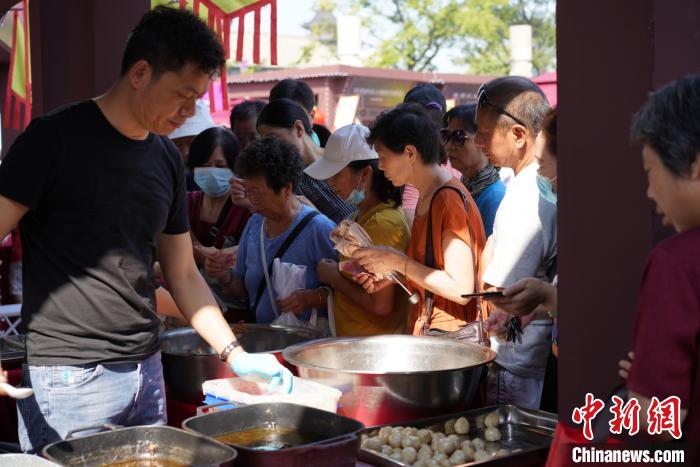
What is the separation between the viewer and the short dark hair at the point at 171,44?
211cm

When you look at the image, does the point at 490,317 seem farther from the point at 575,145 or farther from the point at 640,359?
the point at 640,359

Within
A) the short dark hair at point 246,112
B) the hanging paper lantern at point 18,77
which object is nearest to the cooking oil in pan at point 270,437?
the short dark hair at point 246,112

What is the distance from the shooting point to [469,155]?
4.07 metres

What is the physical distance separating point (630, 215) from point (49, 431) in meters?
1.41

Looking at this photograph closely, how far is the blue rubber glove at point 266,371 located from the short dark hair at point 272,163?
4.47 ft

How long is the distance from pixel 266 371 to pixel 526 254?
0.97 metres

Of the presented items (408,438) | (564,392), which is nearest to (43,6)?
(408,438)

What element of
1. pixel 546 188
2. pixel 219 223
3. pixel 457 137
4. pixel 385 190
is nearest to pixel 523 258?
pixel 546 188

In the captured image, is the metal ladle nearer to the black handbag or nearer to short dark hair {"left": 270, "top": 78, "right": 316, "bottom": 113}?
the black handbag

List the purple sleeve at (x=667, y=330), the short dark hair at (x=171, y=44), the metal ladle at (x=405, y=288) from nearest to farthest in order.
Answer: the purple sleeve at (x=667, y=330) → the short dark hair at (x=171, y=44) → the metal ladle at (x=405, y=288)

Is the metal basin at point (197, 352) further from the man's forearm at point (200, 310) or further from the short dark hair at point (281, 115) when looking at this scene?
the short dark hair at point (281, 115)

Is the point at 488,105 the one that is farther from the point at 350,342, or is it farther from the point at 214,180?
the point at 214,180

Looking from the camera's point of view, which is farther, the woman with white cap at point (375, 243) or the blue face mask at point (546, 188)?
the woman with white cap at point (375, 243)

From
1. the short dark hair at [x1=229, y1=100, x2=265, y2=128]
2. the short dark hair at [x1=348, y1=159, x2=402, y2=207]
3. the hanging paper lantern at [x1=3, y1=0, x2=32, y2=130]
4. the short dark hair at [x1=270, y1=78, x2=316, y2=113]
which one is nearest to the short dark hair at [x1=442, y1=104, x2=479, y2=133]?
the short dark hair at [x1=348, y1=159, x2=402, y2=207]
